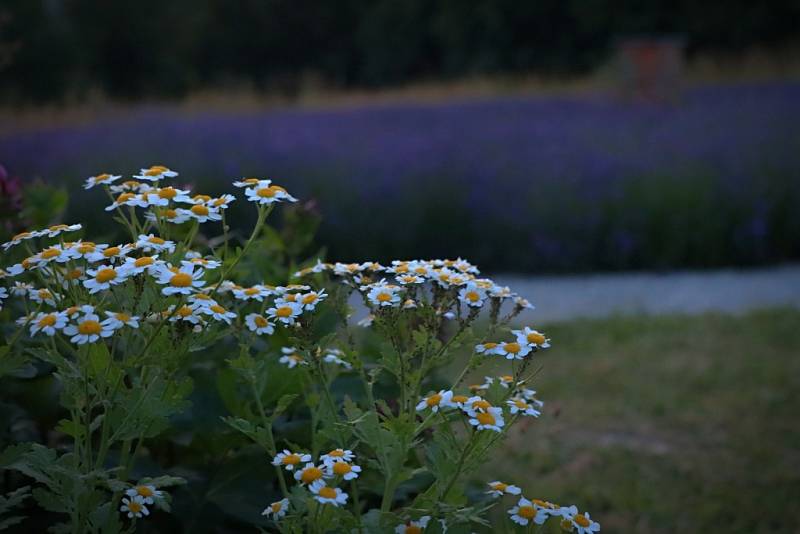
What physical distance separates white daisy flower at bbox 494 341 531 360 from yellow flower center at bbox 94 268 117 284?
19.3 inches

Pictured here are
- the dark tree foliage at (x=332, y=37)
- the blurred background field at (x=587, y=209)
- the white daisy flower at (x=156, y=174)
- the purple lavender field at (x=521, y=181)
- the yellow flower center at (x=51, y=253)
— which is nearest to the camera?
the yellow flower center at (x=51, y=253)

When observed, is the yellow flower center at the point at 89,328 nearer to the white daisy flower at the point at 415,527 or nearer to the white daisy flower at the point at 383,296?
the white daisy flower at the point at 383,296

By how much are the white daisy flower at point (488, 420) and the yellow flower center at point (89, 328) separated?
45 centimetres

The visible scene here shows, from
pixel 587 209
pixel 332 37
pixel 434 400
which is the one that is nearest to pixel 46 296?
pixel 434 400

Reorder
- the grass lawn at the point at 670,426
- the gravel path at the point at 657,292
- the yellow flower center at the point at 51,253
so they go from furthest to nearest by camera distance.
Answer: the gravel path at the point at 657,292
the grass lawn at the point at 670,426
the yellow flower center at the point at 51,253

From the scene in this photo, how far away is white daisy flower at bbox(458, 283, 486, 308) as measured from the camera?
1.26m

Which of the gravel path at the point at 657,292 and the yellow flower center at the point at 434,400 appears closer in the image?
the yellow flower center at the point at 434,400

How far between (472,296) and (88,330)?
0.50 metres

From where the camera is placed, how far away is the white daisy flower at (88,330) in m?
1.07

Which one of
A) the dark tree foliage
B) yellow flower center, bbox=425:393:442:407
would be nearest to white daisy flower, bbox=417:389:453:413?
yellow flower center, bbox=425:393:442:407

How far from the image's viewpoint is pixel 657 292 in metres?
4.92

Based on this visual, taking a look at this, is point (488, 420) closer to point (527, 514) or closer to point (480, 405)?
point (480, 405)

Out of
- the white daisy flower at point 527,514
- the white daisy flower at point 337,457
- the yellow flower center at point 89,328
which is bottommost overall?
the white daisy flower at point 527,514

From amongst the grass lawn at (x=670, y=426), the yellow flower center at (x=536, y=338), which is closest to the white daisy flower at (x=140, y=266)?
the yellow flower center at (x=536, y=338)
